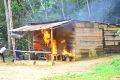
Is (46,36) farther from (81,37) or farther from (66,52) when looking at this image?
(81,37)

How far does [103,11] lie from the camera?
4106cm

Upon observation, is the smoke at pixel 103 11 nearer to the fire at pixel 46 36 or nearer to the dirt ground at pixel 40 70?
the fire at pixel 46 36

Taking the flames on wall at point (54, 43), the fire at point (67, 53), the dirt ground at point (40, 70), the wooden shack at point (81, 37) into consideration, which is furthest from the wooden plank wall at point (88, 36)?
the dirt ground at point (40, 70)

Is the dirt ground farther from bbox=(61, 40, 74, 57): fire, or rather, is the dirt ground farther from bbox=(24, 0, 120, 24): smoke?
bbox=(24, 0, 120, 24): smoke

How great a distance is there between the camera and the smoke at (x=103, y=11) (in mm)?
39938

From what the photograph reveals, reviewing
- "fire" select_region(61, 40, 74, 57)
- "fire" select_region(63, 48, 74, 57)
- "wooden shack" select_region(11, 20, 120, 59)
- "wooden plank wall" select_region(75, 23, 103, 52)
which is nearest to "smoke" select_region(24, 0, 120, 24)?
"wooden shack" select_region(11, 20, 120, 59)

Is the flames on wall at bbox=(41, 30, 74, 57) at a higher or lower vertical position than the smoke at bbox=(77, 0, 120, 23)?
lower

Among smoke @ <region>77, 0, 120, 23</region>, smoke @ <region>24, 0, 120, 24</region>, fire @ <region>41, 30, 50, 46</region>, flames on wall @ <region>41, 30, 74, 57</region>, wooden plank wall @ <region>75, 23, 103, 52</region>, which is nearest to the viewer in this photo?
wooden plank wall @ <region>75, 23, 103, 52</region>

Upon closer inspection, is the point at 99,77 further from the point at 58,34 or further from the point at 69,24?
the point at 58,34

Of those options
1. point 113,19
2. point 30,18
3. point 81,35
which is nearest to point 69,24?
point 81,35

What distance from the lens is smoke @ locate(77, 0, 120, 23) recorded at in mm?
39938

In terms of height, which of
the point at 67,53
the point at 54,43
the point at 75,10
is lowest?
the point at 67,53

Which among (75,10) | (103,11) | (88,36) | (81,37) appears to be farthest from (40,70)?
(75,10)

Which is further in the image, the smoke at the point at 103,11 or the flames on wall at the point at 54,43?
the smoke at the point at 103,11
